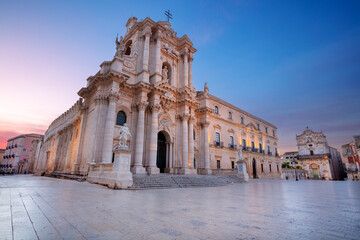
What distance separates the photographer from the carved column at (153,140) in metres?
17.2

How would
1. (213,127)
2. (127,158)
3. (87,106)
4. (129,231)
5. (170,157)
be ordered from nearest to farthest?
(129,231), (127,158), (87,106), (170,157), (213,127)

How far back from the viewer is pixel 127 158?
11773 millimetres

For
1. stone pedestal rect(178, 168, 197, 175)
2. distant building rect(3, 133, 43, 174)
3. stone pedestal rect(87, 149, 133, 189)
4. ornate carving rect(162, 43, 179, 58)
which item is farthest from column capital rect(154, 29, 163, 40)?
distant building rect(3, 133, 43, 174)

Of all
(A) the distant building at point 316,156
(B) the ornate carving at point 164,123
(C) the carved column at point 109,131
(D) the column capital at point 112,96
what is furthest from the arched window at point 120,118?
(A) the distant building at point 316,156

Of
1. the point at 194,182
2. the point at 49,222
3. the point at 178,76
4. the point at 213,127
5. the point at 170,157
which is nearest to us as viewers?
the point at 49,222

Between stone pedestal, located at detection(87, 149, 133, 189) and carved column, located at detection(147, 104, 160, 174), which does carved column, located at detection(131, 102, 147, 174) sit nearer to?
carved column, located at detection(147, 104, 160, 174)

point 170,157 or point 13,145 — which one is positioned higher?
point 13,145

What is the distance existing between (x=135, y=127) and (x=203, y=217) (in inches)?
582

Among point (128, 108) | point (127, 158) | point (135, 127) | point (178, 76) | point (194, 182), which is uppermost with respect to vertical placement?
point (178, 76)

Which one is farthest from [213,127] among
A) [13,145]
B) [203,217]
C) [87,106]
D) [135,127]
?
[13,145]

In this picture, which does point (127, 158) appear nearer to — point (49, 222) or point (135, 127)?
point (135, 127)

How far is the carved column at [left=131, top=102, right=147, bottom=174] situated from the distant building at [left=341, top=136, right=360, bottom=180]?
164ft

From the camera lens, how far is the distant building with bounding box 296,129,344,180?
161 ft

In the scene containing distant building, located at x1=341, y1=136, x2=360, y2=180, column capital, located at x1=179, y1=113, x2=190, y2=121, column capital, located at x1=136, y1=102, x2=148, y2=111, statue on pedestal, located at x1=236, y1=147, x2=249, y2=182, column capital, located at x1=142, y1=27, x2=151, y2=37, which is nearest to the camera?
column capital, located at x1=136, y1=102, x2=148, y2=111
